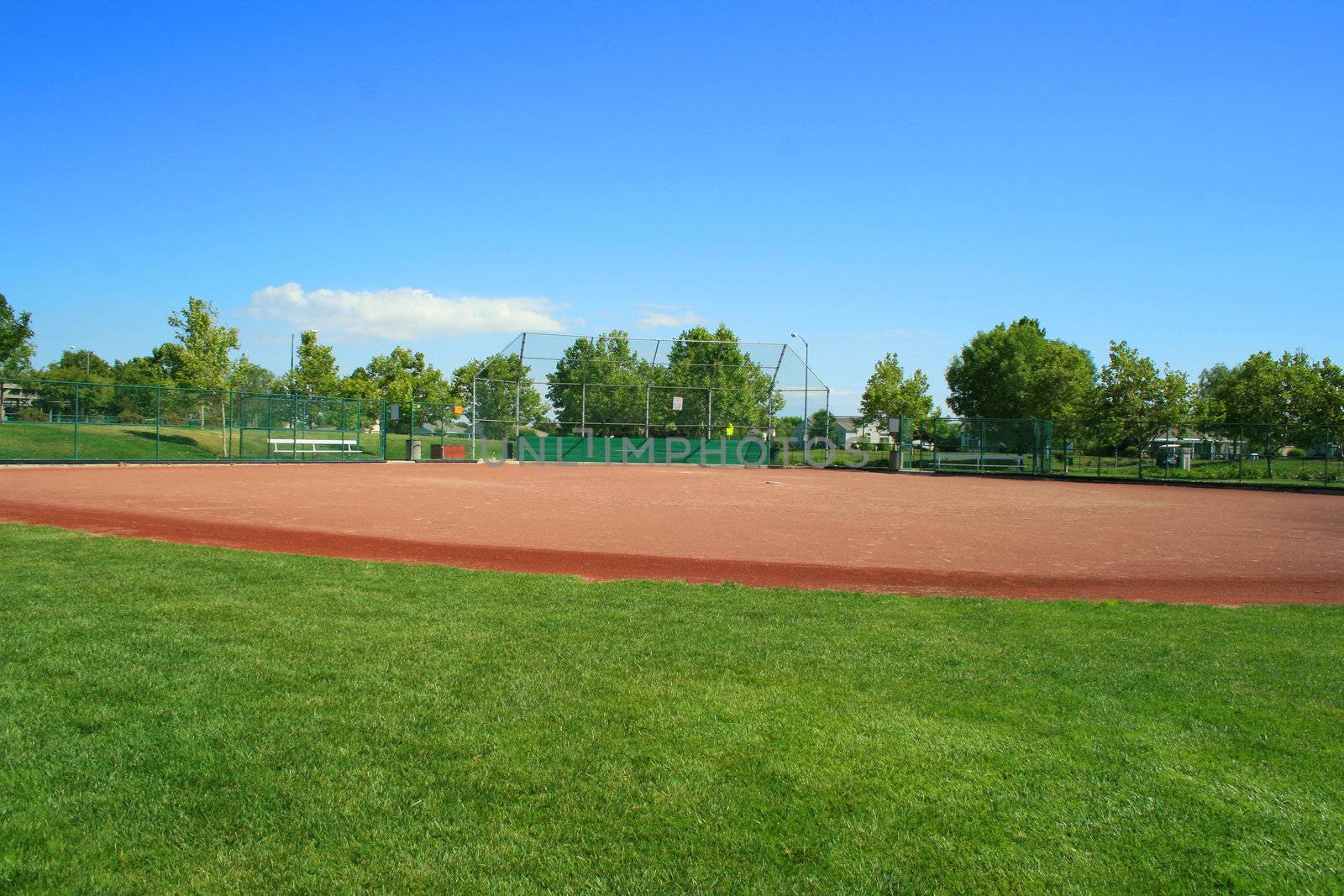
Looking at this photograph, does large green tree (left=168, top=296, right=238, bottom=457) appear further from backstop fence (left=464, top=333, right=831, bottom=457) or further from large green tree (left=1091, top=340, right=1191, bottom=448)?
large green tree (left=1091, top=340, right=1191, bottom=448)

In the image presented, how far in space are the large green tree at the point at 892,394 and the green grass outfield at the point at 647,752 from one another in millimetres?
50694

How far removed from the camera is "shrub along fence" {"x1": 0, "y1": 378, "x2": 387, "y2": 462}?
89.1ft

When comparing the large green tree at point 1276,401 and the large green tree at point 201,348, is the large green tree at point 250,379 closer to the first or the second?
the large green tree at point 201,348

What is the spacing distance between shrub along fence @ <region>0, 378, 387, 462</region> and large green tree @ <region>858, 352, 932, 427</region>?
33886 mm

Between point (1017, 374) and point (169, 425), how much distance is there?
192ft

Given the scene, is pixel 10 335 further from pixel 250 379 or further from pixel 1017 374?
pixel 1017 374

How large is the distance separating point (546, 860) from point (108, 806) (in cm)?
184

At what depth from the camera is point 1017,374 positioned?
65.3 meters

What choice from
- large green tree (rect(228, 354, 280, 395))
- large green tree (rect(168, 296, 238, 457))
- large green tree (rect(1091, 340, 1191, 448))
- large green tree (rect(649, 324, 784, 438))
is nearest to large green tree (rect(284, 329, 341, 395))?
large green tree (rect(228, 354, 280, 395))

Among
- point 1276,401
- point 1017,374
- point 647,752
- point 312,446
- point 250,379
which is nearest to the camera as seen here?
point 647,752

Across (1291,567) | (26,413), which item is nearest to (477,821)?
(1291,567)

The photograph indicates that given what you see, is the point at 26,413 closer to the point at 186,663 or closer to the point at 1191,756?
the point at 186,663

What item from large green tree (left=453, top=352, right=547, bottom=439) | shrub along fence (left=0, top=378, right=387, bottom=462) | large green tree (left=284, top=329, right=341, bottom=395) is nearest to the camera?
shrub along fence (left=0, top=378, right=387, bottom=462)

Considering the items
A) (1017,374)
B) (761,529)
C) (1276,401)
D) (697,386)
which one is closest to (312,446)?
(697,386)
